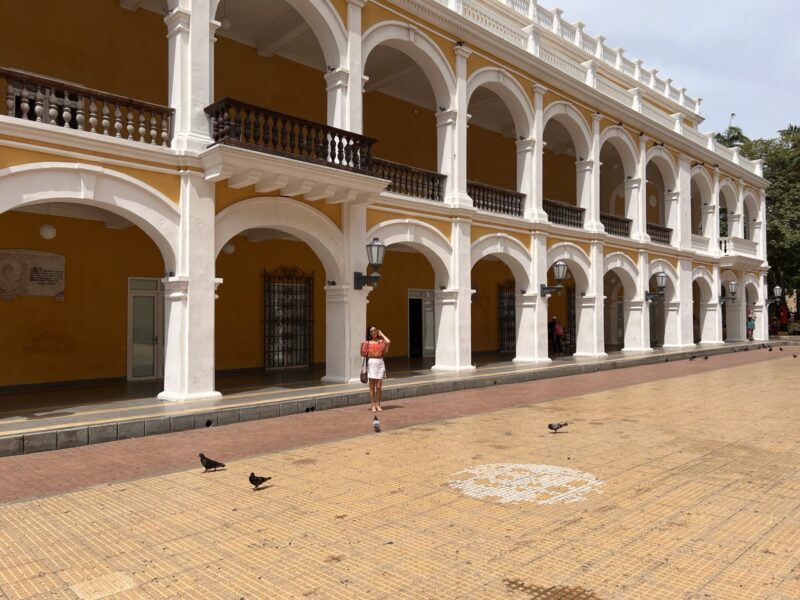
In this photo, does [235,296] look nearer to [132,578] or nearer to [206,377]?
[206,377]

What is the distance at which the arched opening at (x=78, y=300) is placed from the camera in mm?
11344

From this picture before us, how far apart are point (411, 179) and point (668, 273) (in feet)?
45.6

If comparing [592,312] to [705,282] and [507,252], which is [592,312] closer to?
[507,252]

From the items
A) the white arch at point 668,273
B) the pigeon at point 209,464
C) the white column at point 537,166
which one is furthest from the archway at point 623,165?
the pigeon at point 209,464

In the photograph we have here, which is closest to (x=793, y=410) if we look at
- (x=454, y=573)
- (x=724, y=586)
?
(x=724, y=586)

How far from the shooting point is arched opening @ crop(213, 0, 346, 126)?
Answer: 12438mm

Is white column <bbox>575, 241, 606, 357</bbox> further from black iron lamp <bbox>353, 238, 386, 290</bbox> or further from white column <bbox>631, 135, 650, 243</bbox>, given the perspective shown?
black iron lamp <bbox>353, 238, 386, 290</bbox>

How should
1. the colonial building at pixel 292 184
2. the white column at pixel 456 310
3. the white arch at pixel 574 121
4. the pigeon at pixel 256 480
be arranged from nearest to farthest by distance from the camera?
1. the pigeon at pixel 256 480
2. the colonial building at pixel 292 184
3. the white column at pixel 456 310
4. the white arch at pixel 574 121

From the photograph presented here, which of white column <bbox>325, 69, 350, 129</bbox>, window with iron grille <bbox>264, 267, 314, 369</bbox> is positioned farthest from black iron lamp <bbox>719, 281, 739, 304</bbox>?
white column <bbox>325, 69, 350, 129</bbox>

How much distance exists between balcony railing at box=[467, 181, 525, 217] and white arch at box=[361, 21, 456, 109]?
7.58ft

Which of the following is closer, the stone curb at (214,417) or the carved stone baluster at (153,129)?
the stone curb at (214,417)

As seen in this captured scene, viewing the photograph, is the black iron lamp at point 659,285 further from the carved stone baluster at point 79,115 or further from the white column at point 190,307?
the carved stone baluster at point 79,115

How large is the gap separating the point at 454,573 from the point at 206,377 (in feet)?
24.6

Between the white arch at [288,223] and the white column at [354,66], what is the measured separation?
7.04ft
